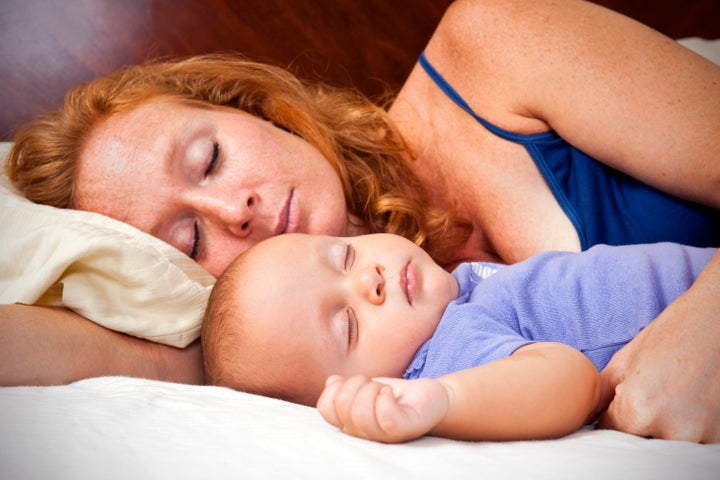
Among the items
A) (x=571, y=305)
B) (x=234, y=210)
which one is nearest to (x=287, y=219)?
(x=234, y=210)

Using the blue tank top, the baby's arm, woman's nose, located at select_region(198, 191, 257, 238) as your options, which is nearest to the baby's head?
woman's nose, located at select_region(198, 191, 257, 238)

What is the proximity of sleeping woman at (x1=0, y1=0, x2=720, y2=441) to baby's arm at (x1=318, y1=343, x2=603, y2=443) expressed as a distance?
50 centimetres

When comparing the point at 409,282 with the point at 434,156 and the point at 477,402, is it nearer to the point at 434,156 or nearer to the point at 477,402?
the point at 477,402

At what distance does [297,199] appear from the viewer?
1310mm

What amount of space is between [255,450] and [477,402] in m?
0.24

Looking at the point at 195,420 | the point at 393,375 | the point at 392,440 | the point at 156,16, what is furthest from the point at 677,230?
the point at 156,16

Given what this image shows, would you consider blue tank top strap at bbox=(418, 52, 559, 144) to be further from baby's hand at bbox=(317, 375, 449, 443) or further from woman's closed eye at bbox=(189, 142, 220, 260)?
baby's hand at bbox=(317, 375, 449, 443)

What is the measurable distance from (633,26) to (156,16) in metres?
1.16

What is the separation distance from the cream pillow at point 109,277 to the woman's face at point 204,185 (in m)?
0.07

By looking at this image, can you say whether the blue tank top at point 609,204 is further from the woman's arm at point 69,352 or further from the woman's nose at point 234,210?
the woman's arm at point 69,352

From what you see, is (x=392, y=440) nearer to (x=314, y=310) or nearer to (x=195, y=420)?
(x=195, y=420)

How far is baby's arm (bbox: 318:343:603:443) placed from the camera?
2.41 feet

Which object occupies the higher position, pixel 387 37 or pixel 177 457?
pixel 387 37

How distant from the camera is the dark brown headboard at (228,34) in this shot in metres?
1.78
